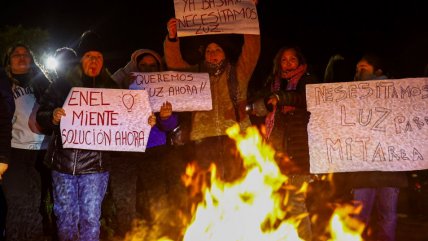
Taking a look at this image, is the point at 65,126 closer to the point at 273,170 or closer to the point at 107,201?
the point at 107,201

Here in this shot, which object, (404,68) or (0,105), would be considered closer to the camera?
(0,105)

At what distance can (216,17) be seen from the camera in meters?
5.65

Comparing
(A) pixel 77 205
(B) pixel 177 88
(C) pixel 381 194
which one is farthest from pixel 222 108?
(C) pixel 381 194

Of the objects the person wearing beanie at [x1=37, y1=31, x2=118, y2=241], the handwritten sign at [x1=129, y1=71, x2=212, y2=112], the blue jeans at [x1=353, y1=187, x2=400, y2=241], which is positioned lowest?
the blue jeans at [x1=353, y1=187, x2=400, y2=241]

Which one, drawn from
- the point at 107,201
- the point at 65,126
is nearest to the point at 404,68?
the point at 107,201

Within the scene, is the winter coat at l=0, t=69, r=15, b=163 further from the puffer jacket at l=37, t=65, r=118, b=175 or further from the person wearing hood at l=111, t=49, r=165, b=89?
the person wearing hood at l=111, t=49, r=165, b=89

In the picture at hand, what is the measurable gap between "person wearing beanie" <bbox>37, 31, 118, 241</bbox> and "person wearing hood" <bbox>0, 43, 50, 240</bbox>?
0.49 meters

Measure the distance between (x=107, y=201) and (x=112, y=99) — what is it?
5.41 feet

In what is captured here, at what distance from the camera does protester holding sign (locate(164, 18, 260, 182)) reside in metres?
5.30

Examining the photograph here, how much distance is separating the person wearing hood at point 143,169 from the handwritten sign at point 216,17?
→ 653mm

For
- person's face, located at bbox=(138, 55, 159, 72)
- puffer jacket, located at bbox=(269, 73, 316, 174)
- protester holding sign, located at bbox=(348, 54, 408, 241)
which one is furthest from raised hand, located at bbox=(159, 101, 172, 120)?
protester holding sign, located at bbox=(348, 54, 408, 241)

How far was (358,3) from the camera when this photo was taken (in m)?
10.1

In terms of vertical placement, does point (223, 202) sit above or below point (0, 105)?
below

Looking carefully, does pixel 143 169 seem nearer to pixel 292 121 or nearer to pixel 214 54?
pixel 214 54
